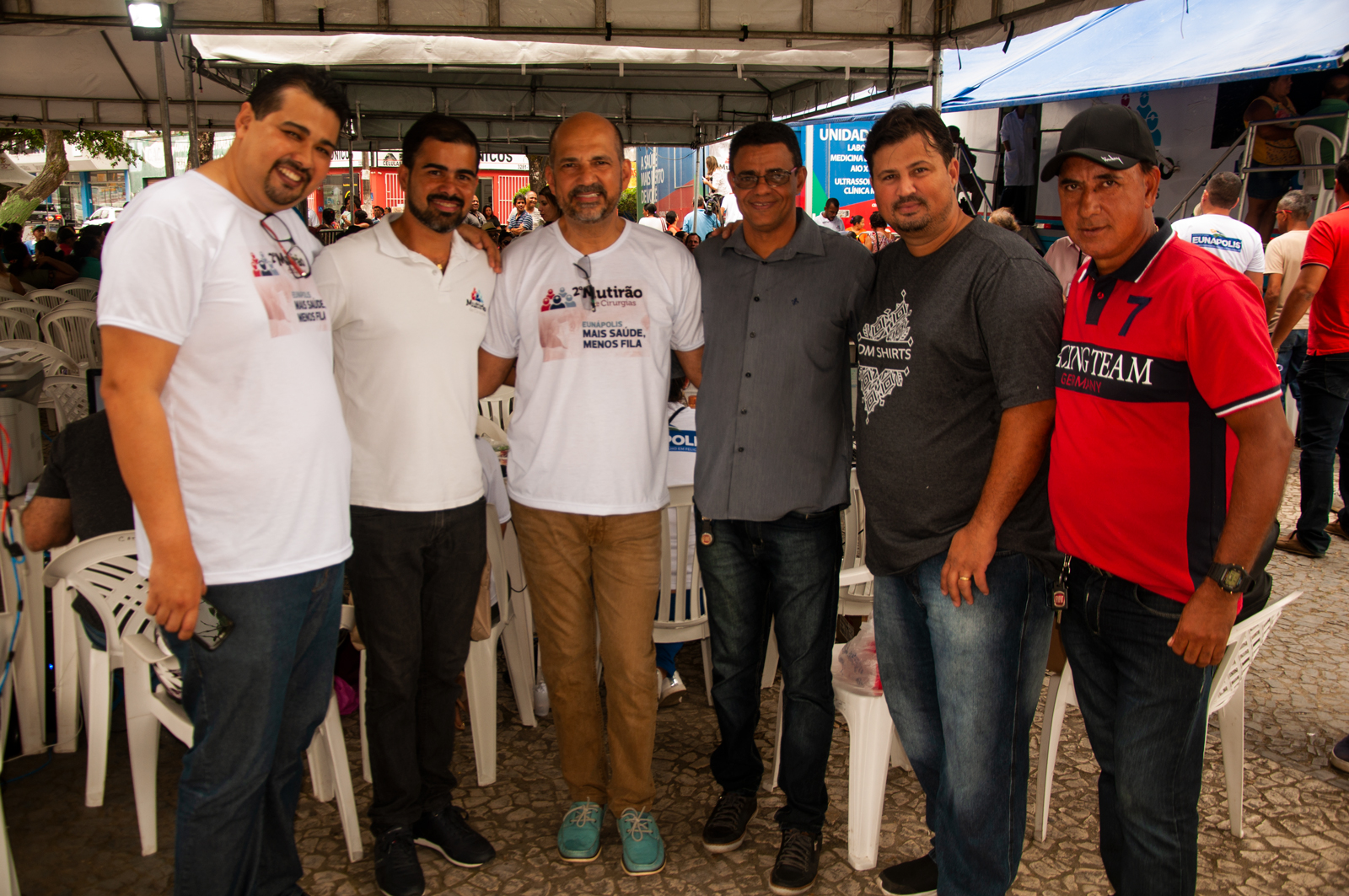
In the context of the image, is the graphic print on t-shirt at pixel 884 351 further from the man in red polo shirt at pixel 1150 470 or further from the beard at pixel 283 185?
the beard at pixel 283 185

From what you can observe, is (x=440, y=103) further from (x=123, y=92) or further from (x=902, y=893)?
(x=902, y=893)

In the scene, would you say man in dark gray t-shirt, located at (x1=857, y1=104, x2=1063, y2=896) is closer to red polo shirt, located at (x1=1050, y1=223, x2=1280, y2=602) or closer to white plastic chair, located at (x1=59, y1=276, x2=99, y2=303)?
red polo shirt, located at (x1=1050, y1=223, x2=1280, y2=602)

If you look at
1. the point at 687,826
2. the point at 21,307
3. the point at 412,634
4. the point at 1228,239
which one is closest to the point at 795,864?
the point at 687,826

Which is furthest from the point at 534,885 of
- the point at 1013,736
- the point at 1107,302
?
the point at 1107,302

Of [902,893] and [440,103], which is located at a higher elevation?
[440,103]

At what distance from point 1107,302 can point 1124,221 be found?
0.60 feet

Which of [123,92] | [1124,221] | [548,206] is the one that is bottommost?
[1124,221]

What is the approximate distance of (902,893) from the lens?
263 cm

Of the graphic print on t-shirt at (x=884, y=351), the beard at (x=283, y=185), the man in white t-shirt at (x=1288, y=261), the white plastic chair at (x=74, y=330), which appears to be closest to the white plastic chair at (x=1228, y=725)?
the graphic print on t-shirt at (x=884, y=351)

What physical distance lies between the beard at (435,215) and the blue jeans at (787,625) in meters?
1.13

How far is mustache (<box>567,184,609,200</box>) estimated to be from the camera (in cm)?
256

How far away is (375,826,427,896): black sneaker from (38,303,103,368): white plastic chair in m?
5.77

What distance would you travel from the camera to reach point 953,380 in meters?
2.19

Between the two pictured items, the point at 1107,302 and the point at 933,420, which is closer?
the point at 1107,302
